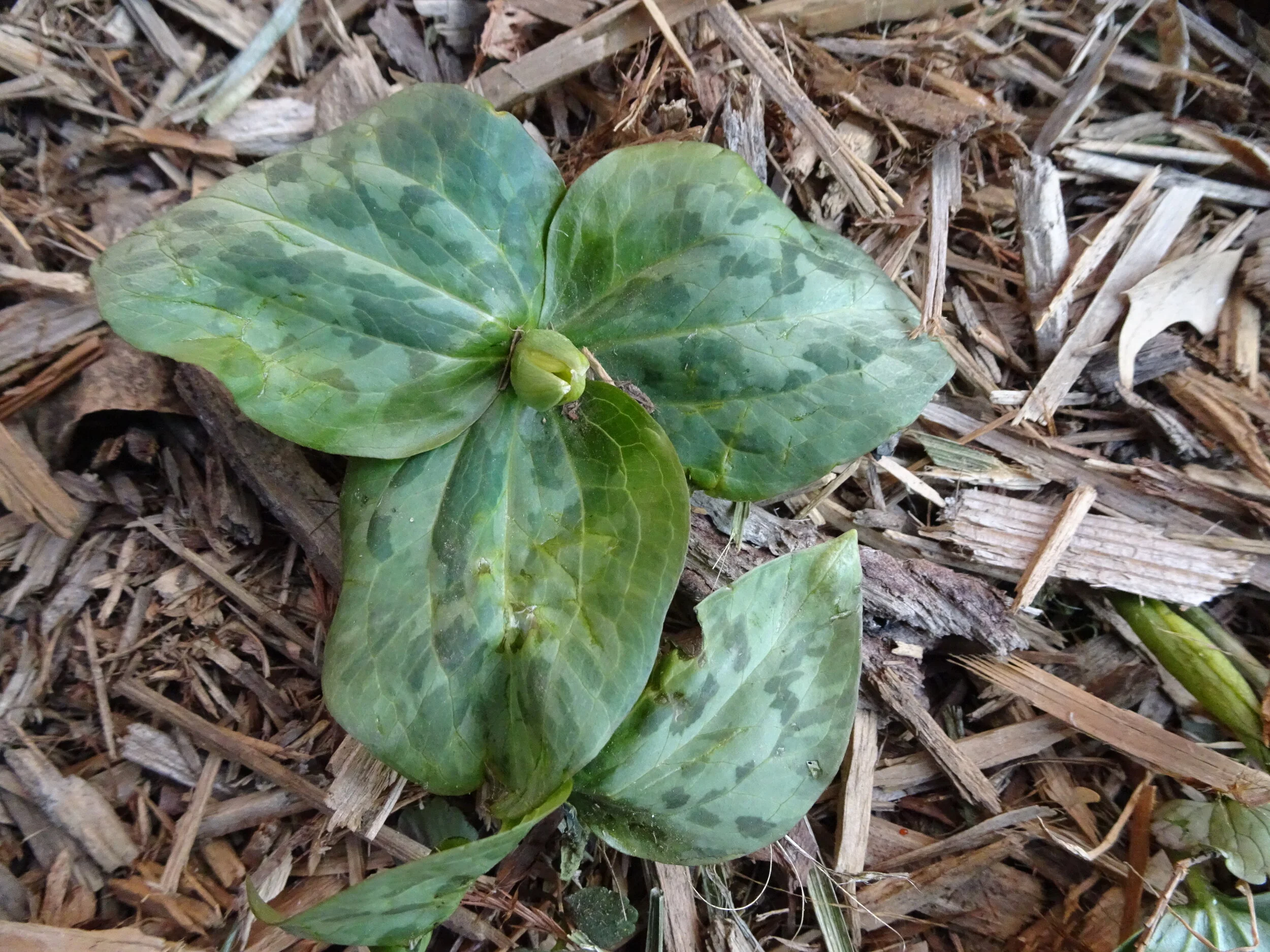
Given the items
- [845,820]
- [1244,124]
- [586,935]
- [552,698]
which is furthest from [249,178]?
[1244,124]

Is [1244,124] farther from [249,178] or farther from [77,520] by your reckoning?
[77,520]

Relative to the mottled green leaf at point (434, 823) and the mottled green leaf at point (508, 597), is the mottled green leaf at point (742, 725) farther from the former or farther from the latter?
the mottled green leaf at point (434, 823)

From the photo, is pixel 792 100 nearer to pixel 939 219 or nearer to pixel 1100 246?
pixel 939 219

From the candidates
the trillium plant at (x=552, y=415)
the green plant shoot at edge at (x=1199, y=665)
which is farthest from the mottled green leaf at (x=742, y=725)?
the green plant shoot at edge at (x=1199, y=665)

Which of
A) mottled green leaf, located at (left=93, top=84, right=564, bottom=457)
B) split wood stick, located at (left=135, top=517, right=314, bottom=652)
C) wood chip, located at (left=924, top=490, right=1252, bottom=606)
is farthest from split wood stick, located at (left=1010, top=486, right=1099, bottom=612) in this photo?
split wood stick, located at (left=135, top=517, right=314, bottom=652)

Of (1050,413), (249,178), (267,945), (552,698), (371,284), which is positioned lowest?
(267,945)

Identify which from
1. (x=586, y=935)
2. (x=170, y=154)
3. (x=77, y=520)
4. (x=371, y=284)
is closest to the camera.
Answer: (x=371, y=284)

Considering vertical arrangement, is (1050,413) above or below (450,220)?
below
